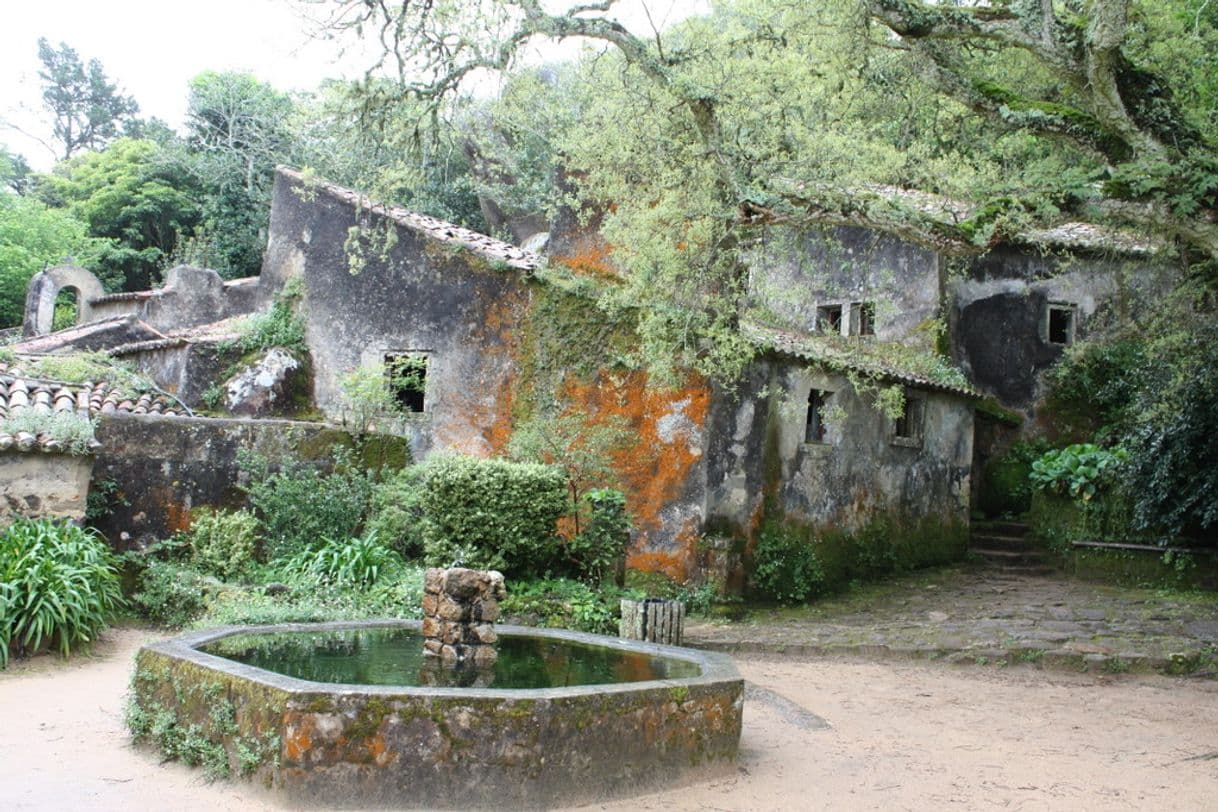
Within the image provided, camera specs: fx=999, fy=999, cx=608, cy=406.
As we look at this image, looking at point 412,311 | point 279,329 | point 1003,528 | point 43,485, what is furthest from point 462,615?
point 1003,528

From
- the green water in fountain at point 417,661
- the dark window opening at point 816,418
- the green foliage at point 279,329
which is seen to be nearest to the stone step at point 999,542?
the dark window opening at point 816,418

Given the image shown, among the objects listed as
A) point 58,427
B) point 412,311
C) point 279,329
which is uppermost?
point 412,311

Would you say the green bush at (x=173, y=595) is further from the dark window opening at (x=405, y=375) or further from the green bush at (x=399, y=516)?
the dark window opening at (x=405, y=375)

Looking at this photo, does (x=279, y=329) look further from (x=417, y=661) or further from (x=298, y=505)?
(x=417, y=661)

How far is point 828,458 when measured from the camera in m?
15.5

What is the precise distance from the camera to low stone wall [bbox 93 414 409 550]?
40.7 feet

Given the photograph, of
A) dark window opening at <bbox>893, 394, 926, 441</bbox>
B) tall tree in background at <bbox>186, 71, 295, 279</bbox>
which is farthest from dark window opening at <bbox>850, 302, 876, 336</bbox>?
tall tree in background at <bbox>186, 71, 295, 279</bbox>

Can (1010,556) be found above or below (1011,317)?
below

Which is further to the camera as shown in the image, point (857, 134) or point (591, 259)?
point (591, 259)

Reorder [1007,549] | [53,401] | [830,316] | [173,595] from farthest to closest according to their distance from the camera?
[830,316]
[1007,549]
[53,401]
[173,595]

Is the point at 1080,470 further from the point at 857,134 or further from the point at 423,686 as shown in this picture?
Result: the point at 423,686

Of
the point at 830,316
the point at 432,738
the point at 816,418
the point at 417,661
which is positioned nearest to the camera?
the point at 432,738

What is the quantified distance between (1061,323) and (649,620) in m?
14.6

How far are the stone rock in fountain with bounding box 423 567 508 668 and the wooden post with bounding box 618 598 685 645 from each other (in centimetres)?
314
